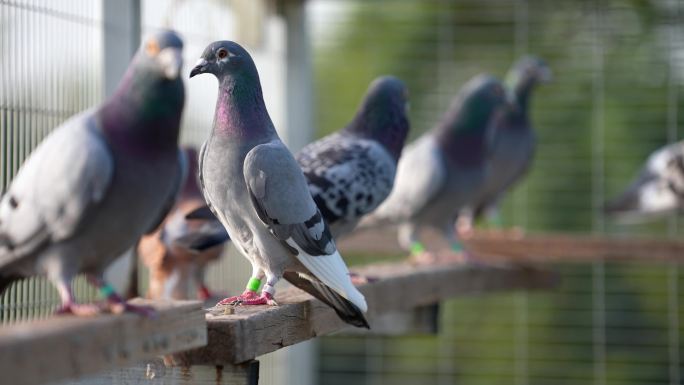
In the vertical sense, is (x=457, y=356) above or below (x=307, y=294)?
below

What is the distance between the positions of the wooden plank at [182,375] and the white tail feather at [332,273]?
0.41 metres

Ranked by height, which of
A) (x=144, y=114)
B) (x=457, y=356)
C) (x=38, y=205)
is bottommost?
(x=457, y=356)

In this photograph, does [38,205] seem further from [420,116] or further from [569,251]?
[420,116]

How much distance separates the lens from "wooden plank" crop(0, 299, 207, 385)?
5.26 ft

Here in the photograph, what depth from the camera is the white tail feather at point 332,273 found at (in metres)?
2.69

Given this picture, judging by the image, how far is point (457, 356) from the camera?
8719 mm

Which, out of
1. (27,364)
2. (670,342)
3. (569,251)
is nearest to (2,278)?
(27,364)

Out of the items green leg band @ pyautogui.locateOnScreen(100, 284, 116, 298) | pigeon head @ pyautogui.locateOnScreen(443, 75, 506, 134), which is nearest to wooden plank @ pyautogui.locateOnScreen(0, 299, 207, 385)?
green leg band @ pyautogui.locateOnScreen(100, 284, 116, 298)

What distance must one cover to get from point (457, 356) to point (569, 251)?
2.76 meters

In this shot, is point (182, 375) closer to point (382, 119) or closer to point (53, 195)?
point (53, 195)

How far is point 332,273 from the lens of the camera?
273 cm

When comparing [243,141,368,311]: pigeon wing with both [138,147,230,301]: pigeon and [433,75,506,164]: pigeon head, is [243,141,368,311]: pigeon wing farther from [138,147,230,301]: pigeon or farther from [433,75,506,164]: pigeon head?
[433,75,506,164]: pigeon head

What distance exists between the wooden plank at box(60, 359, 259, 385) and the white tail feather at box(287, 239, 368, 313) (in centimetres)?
41

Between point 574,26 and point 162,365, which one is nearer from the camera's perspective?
point 162,365
